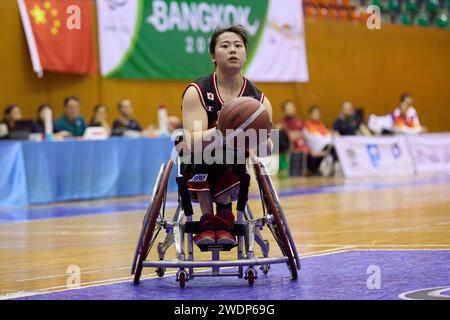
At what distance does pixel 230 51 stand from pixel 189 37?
1325cm

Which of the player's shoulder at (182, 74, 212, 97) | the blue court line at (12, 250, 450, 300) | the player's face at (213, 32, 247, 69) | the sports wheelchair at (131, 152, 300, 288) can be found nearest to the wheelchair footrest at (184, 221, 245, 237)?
the sports wheelchair at (131, 152, 300, 288)

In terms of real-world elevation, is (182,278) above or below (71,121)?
below

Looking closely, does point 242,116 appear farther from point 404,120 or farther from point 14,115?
point 404,120

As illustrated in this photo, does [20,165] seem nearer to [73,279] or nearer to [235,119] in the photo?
[73,279]

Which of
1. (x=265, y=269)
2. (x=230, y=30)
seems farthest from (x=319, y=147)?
(x=230, y=30)

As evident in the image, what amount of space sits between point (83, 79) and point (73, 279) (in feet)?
→ 37.1

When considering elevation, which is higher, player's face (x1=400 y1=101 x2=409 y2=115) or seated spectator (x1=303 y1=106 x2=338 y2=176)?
player's face (x1=400 y1=101 x2=409 y2=115)

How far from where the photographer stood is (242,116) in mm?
5332

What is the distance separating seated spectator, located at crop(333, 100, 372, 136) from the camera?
20.3m

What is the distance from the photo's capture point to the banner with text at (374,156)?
63.1 ft

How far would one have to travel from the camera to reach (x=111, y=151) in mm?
14422

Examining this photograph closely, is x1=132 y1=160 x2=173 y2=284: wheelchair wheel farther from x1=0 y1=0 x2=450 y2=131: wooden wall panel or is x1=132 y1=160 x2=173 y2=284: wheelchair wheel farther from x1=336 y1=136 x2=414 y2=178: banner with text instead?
x1=336 y1=136 x2=414 y2=178: banner with text

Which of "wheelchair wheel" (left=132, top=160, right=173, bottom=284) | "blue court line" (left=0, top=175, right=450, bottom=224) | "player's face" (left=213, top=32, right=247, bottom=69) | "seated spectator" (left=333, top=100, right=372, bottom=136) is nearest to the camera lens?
"wheelchair wheel" (left=132, top=160, right=173, bottom=284)

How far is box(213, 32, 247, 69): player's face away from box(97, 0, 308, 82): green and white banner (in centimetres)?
1099
